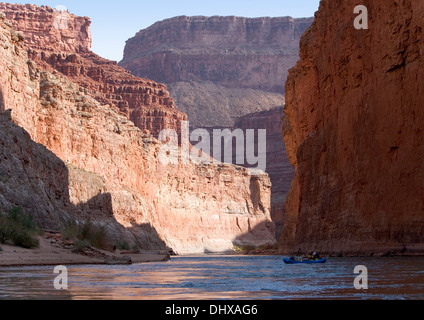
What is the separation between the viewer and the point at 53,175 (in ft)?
148

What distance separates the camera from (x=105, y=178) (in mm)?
66875

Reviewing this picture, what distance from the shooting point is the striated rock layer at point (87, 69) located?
423 feet

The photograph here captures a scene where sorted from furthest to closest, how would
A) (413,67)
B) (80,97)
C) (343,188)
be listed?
(80,97) < (343,188) < (413,67)

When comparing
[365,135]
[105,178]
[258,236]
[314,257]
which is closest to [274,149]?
[258,236]

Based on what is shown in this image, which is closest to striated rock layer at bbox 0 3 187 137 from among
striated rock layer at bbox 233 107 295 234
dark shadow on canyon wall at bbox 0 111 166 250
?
striated rock layer at bbox 233 107 295 234

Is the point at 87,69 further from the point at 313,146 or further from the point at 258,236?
the point at 313,146

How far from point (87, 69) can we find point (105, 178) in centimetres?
7312

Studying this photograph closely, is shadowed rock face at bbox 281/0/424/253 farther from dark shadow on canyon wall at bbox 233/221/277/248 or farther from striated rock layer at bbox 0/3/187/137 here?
striated rock layer at bbox 0/3/187/137

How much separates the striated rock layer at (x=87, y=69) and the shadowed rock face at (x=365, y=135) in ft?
252

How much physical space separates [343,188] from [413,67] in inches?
388

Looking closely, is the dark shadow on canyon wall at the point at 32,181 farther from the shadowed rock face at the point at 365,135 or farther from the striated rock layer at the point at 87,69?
the striated rock layer at the point at 87,69

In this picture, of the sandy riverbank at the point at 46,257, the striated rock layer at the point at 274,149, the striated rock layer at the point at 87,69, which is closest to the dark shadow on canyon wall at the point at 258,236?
the striated rock layer at the point at 274,149

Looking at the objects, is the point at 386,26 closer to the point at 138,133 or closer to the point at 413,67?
the point at 413,67
